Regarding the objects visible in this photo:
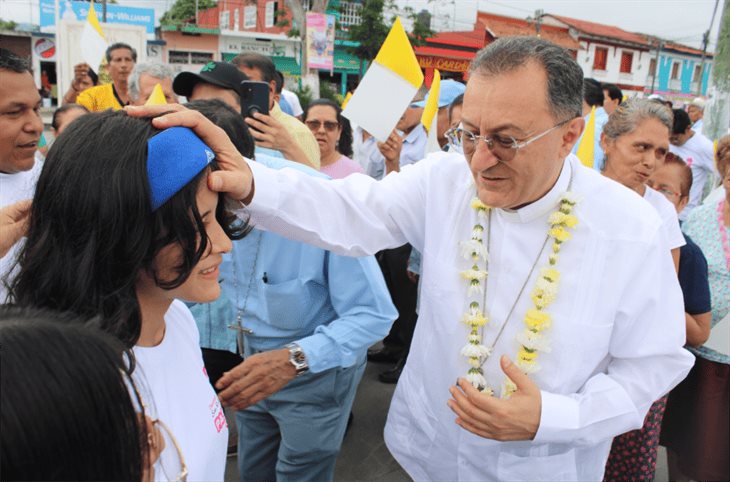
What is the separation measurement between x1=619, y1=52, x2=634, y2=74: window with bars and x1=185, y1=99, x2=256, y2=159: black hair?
4670cm

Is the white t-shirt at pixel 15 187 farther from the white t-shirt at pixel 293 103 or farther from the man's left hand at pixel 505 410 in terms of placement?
the white t-shirt at pixel 293 103

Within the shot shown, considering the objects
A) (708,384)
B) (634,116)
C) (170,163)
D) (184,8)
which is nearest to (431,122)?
(634,116)

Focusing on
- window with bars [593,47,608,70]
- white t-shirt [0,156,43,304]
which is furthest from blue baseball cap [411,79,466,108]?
window with bars [593,47,608,70]

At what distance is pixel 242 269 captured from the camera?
2.11 metres

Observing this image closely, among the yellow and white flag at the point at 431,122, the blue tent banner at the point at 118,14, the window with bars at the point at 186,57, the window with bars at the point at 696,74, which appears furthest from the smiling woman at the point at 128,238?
the window with bars at the point at 696,74

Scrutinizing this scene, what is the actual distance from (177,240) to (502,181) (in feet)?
2.92

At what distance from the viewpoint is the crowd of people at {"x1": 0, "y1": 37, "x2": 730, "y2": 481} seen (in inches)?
41.9

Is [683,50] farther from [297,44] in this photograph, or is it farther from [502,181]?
[502,181]

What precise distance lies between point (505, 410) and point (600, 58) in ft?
148

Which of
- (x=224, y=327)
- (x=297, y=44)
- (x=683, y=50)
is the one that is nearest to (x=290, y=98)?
(x=224, y=327)

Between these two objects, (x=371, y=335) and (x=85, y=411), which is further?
(x=371, y=335)

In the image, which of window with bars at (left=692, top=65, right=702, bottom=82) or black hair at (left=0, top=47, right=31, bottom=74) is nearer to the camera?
black hair at (left=0, top=47, right=31, bottom=74)

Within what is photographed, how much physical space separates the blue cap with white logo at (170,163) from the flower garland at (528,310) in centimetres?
89

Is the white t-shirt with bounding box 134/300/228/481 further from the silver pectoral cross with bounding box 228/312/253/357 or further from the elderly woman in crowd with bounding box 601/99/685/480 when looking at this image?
the elderly woman in crowd with bounding box 601/99/685/480
